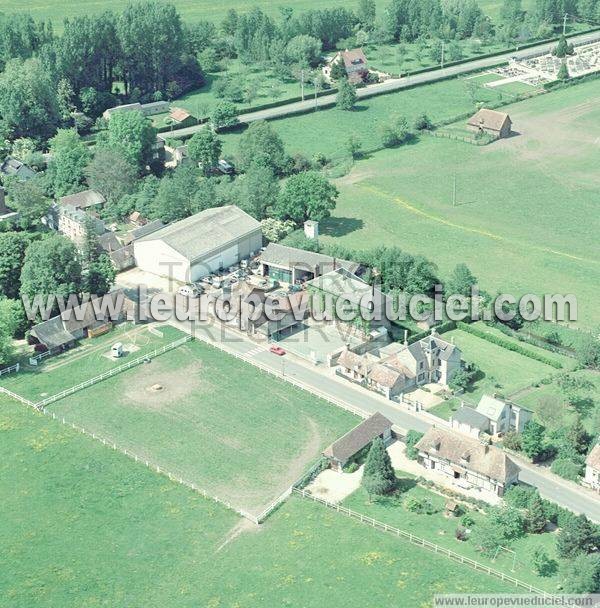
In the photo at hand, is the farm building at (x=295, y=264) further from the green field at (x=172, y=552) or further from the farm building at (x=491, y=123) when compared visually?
the farm building at (x=491, y=123)

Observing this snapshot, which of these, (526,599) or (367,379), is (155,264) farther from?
(526,599)

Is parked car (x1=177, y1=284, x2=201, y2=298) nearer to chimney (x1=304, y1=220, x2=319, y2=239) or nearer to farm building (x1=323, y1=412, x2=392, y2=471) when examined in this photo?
chimney (x1=304, y1=220, x2=319, y2=239)

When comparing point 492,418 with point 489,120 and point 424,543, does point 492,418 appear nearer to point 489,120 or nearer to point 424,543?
point 424,543

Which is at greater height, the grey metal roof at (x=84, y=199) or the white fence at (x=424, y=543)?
the grey metal roof at (x=84, y=199)

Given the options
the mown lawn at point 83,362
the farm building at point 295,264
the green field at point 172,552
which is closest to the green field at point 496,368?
the farm building at point 295,264

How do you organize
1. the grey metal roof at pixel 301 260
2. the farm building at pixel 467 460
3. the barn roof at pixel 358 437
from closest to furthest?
1. the farm building at pixel 467 460
2. the barn roof at pixel 358 437
3. the grey metal roof at pixel 301 260

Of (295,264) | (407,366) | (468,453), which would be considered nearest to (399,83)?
(295,264)
